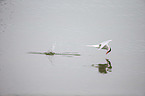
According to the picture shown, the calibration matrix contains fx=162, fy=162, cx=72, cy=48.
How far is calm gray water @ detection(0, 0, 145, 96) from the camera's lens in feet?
2.49

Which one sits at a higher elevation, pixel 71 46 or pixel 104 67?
pixel 71 46

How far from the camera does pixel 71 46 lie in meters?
1.05

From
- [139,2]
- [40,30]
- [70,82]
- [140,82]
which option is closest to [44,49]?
[40,30]

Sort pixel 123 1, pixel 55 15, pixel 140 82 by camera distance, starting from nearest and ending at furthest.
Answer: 1. pixel 140 82
2. pixel 55 15
3. pixel 123 1

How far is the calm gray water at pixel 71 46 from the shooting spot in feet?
2.49

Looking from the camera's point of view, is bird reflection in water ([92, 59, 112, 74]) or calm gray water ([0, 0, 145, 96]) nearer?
calm gray water ([0, 0, 145, 96])

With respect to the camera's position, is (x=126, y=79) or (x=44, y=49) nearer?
(x=126, y=79)

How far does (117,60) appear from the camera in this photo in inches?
37.9

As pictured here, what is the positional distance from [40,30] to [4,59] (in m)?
0.37

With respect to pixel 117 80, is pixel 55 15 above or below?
above

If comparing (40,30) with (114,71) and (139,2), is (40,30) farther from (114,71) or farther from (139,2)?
(139,2)

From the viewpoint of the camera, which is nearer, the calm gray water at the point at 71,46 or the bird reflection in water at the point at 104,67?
the calm gray water at the point at 71,46

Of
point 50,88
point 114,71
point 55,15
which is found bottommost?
point 50,88

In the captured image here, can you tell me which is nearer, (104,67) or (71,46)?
(104,67)
